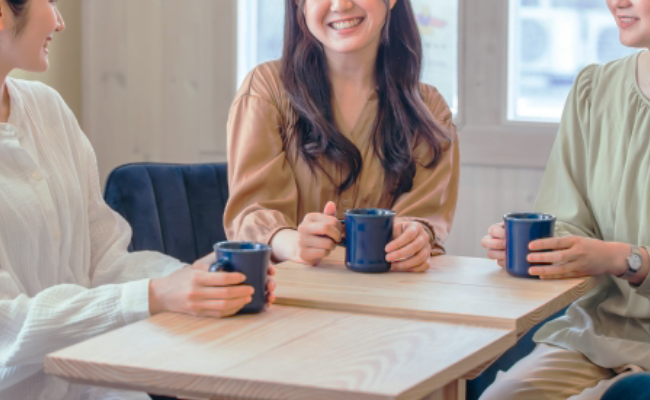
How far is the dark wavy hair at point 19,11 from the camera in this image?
1.46 meters

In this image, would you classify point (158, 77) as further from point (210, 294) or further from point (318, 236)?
point (210, 294)

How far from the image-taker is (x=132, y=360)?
1.01 metres

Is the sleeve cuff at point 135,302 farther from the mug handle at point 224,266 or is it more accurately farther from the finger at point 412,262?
the finger at point 412,262

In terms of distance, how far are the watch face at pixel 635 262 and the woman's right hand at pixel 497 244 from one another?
0.24m

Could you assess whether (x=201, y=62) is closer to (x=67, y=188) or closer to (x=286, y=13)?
(x=286, y=13)

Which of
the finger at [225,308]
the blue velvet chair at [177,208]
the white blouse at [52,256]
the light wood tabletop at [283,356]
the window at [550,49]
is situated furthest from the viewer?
the window at [550,49]

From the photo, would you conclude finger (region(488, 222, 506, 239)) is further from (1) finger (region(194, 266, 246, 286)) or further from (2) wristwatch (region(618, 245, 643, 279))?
(1) finger (region(194, 266, 246, 286))

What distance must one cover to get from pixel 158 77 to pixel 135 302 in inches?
90.9

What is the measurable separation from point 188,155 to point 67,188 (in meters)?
1.91

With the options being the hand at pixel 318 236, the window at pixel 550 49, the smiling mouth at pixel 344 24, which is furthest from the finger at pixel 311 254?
the window at pixel 550 49

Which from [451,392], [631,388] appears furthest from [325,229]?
[631,388]

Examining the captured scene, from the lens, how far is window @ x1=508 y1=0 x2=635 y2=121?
305 cm

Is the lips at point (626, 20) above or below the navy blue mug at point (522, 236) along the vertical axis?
above

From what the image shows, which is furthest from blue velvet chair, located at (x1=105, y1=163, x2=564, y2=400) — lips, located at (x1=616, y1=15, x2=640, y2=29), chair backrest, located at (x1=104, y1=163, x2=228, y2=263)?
lips, located at (x1=616, y1=15, x2=640, y2=29)
